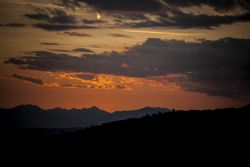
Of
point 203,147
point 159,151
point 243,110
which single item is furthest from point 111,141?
point 243,110

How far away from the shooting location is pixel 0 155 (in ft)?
242

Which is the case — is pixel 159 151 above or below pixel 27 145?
above

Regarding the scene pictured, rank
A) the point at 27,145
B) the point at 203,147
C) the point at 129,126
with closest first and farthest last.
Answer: the point at 203,147 → the point at 129,126 → the point at 27,145

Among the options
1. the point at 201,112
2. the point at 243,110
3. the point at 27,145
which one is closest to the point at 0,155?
the point at 27,145

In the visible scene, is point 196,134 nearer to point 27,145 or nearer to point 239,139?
point 239,139

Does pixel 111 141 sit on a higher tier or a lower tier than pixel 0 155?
higher

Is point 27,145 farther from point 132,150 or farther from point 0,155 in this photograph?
point 132,150

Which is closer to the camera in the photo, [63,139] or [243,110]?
[243,110]

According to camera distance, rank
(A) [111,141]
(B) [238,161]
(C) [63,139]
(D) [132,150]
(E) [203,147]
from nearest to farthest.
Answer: (B) [238,161] < (E) [203,147] < (D) [132,150] < (A) [111,141] < (C) [63,139]

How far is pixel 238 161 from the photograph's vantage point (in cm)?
4631

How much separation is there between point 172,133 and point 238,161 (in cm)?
1475

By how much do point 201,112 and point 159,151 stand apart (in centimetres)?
1831

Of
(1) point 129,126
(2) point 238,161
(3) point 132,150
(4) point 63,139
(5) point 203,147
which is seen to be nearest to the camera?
(2) point 238,161

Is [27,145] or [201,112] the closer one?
[201,112]
